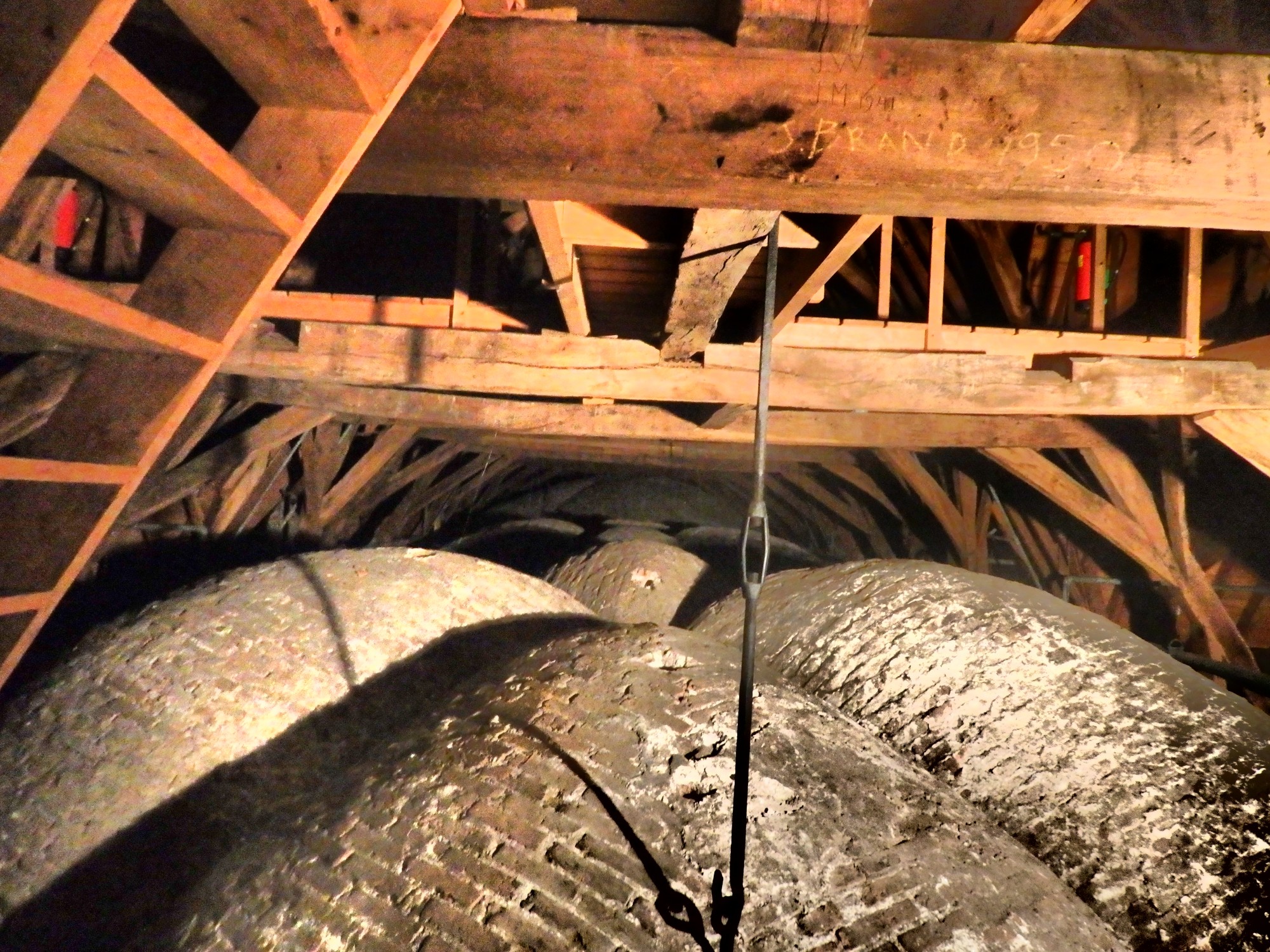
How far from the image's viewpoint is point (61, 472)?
133 cm

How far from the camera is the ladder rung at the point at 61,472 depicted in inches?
49.2

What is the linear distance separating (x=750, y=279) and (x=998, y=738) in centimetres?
151

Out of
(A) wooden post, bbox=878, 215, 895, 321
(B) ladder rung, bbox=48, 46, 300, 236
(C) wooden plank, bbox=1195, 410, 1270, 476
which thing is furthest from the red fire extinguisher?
(B) ladder rung, bbox=48, 46, 300, 236

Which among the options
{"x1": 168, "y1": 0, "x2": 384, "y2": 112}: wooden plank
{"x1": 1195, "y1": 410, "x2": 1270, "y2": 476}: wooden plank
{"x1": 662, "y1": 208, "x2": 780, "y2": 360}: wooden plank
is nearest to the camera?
{"x1": 168, "y1": 0, "x2": 384, "y2": 112}: wooden plank

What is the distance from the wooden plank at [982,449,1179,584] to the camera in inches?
152

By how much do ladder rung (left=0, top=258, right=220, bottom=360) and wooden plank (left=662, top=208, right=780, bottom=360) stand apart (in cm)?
94

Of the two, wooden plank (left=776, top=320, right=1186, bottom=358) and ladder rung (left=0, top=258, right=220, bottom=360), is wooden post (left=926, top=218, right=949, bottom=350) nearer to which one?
wooden plank (left=776, top=320, right=1186, bottom=358)

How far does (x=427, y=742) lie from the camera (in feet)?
4.97

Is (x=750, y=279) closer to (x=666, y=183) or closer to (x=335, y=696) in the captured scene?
Result: (x=666, y=183)

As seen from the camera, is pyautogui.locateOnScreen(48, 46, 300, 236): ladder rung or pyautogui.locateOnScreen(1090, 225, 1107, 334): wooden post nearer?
pyautogui.locateOnScreen(48, 46, 300, 236): ladder rung

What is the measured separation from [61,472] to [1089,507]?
162 inches

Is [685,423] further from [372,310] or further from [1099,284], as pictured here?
[1099,284]

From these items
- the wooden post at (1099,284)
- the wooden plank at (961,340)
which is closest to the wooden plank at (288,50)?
the wooden plank at (961,340)

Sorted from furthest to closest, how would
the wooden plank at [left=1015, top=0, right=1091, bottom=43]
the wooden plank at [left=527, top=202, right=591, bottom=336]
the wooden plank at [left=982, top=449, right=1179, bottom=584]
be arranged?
the wooden plank at [left=982, top=449, right=1179, bottom=584], the wooden plank at [left=527, top=202, right=591, bottom=336], the wooden plank at [left=1015, top=0, right=1091, bottom=43]
